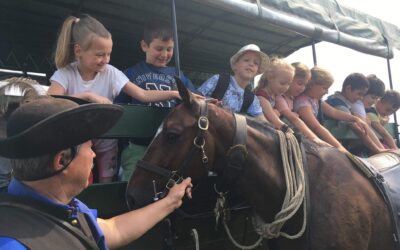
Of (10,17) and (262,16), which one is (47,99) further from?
(10,17)

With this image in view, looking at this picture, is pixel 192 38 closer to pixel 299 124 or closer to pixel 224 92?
pixel 224 92

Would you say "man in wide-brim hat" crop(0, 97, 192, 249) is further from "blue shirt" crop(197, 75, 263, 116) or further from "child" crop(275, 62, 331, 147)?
"child" crop(275, 62, 331, 147)

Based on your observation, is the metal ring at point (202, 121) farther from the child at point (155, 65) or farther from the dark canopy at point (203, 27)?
the dark canopy at point (203, 27)

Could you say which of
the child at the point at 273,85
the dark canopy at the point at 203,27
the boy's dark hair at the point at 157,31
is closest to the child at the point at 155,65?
the boy's dark hair at the point at 157,31

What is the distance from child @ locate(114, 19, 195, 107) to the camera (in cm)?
269

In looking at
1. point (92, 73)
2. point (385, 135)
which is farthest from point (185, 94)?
point (385, 135)

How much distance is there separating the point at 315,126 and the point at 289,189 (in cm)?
139

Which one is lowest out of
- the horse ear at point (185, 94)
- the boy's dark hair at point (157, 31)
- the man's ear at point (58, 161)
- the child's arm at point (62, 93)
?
the man's ear at point (58, 161)

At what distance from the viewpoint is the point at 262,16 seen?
277cm

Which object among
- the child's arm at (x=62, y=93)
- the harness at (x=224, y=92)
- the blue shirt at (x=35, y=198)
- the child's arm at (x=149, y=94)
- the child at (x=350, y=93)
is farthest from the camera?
the child at (x=350, y=93)

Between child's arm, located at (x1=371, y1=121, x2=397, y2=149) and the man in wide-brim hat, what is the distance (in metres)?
4.34

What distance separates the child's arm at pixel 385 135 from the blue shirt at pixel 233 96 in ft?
8.31

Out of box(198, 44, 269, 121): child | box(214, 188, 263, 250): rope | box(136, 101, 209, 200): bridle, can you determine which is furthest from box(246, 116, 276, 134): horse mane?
box(198, 44, 269, 121): child

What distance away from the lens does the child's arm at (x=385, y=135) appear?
4.47 metres
